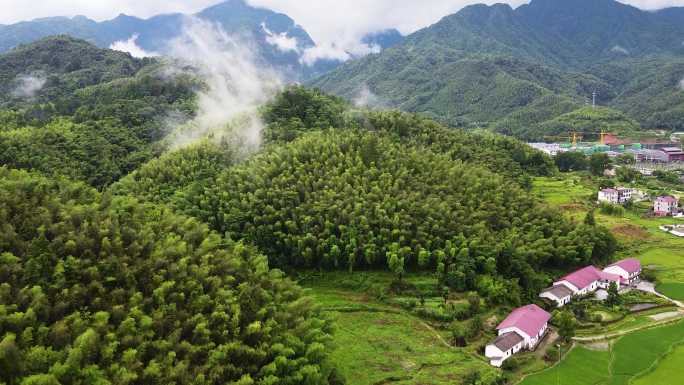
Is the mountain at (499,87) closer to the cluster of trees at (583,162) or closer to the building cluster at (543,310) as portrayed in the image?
the cluster of trees at (583,162)

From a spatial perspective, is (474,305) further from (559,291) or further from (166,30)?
(166,30)

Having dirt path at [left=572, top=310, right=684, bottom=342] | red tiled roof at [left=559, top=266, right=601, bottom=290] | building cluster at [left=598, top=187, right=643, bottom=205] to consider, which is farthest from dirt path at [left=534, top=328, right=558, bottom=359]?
building cluster at [left=598, top=187, right=643, bottom=205]

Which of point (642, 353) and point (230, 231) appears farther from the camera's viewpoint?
point (230, 231)

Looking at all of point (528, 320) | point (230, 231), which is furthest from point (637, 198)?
point (230, 231)

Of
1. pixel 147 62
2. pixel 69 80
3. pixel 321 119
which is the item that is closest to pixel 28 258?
pixel 321 119

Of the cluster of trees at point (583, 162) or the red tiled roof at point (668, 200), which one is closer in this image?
the red tiled roof at point (668, 200)

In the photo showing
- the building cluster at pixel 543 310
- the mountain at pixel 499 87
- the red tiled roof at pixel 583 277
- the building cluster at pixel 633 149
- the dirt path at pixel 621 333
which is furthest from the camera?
the mountain at pixel 499 87

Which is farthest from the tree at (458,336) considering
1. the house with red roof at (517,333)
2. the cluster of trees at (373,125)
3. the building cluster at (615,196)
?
the building cluster at (615,196)
